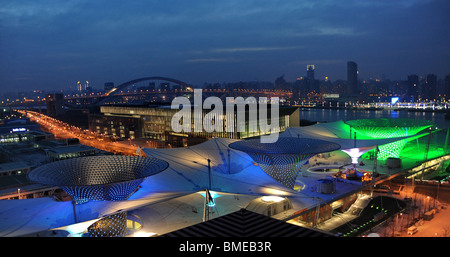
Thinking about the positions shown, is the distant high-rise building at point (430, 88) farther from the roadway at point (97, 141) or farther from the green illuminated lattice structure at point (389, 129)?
the roadway at point (97, 141)

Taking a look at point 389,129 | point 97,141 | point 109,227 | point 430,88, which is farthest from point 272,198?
point 430,88

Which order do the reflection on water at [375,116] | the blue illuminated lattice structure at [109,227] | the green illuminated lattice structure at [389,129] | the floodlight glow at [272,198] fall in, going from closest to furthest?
the blue illuminated lattice structure at [109,227] < the floodlight glow at [272,198] < the green illuminated lattice structure at [389,129] < the reflection on water at [375,116]

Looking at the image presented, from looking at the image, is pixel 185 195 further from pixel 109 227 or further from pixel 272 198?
pixel 109 227

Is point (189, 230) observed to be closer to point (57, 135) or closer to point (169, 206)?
point (169, 206)

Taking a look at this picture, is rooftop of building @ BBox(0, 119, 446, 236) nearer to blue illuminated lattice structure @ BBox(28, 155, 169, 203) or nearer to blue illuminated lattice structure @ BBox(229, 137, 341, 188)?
blue illuminated lattice structure @ BBox(28, 155, 169, 203)

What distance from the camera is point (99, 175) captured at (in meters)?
14.9

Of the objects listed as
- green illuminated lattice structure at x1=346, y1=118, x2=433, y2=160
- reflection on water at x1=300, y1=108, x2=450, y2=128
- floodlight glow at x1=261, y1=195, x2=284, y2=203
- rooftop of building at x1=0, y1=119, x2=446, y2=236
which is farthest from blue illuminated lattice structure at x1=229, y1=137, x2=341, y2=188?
reflection on water at x1=300, y1=108, x2=450, y2=128

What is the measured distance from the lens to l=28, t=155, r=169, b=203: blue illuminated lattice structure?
43.2ft

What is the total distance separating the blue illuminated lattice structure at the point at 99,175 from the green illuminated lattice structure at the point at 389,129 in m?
19.9

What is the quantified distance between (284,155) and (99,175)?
8.75 m

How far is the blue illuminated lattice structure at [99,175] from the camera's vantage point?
13.2m

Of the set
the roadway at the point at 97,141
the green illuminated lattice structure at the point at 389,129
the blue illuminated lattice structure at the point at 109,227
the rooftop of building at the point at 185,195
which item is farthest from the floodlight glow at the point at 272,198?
the roadway at the point at 97,141

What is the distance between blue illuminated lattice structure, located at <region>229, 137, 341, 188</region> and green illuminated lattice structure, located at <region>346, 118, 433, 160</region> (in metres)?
11.5
